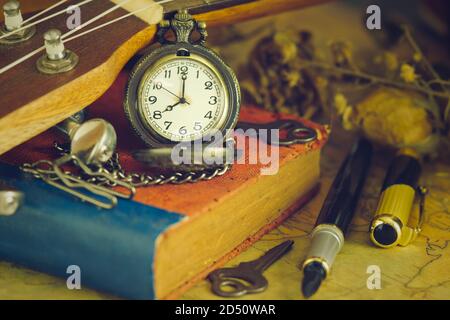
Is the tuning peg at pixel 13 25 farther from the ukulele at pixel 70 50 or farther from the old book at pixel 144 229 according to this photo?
the old book at pixel 144 229

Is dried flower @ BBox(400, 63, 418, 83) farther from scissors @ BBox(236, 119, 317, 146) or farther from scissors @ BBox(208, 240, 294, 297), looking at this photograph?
scissors @ BBox(208, 240, 294, 297)

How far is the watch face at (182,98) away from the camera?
1.57 metres

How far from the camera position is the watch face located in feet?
5.14

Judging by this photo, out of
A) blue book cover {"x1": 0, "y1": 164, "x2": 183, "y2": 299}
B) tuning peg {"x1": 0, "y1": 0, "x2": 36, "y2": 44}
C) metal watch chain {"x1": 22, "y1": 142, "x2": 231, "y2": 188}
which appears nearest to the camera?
blue book cover {"x1": 0, "y1": 164, "x2": 183, "y2": 299}

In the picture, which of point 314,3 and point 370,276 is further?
point 314,3

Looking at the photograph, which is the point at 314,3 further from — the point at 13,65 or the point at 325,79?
the point at 13,65

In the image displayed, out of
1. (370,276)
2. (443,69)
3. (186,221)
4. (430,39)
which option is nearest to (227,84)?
(186,221)

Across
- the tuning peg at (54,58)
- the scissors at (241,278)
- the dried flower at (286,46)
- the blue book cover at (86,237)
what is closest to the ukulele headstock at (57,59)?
the tuning peg at (54,58)

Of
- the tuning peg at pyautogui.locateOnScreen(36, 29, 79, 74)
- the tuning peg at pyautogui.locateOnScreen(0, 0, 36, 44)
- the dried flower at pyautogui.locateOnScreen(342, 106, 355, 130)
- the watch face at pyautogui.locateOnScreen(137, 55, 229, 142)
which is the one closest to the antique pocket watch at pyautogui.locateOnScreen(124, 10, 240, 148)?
the watch face at pyautogui.locateOnScreen(137, 55, 229, 142)

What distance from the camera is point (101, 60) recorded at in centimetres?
153

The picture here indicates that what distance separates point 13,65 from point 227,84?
1.33 ft

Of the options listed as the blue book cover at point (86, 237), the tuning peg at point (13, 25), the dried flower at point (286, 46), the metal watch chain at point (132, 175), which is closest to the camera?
the blue book cover at point (86, 237)

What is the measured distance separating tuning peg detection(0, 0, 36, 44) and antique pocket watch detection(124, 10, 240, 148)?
236 mm

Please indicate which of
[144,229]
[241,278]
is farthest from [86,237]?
[241,278]
